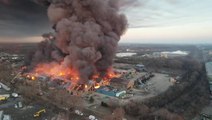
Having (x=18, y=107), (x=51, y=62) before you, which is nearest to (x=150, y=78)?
(x=51, y=62)

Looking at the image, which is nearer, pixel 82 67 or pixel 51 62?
pixel 82 67

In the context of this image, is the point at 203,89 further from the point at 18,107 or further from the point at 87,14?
the point at 18,107

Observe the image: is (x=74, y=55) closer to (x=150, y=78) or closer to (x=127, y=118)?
(x=127, y=118)

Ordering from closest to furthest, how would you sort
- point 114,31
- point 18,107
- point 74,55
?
point 18,107, point 74,55, point 114,31

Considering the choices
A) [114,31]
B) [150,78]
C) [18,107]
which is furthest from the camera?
[150,78]

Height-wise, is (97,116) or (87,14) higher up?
(87,14)

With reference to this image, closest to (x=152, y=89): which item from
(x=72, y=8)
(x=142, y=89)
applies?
(x=142, y=89)

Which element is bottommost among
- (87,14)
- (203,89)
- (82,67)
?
(203,89)
